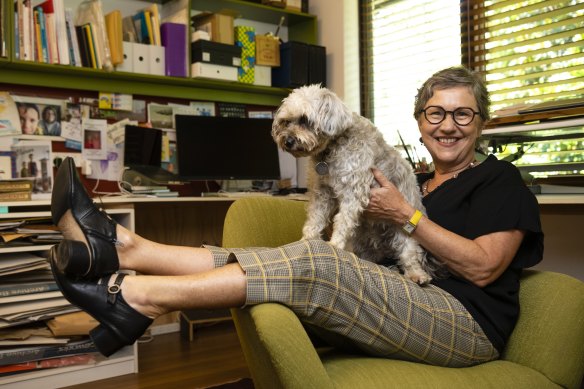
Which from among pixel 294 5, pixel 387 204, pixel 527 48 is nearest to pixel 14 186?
pixel 387 204

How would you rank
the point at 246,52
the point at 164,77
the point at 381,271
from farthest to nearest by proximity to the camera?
1. the point at 246,52
2. the point at 164,77
3. the point at 381,271

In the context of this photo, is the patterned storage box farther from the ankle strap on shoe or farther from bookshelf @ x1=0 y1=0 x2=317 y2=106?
the ankle strap on shoe

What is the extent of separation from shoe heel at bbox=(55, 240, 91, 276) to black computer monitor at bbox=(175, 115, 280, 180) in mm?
1831

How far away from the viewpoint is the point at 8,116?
2.72 metres

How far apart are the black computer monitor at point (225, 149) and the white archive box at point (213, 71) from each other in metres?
0.24

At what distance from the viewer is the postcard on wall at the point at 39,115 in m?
2.79

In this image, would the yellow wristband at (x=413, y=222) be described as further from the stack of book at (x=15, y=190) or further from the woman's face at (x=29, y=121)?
the woman's face at (x=29, y=121)

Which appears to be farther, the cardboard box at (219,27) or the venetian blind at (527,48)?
the cardboard box at (219,27)

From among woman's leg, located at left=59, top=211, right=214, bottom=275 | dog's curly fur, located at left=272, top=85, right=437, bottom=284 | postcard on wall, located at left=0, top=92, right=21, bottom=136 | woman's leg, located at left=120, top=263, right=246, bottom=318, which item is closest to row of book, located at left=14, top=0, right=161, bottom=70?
postcard on wall, located at left=0, top=92, right=21, bottom=136

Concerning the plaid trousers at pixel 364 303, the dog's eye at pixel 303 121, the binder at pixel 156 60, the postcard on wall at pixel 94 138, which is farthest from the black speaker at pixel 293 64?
the plaid trousers at pixel 364 303

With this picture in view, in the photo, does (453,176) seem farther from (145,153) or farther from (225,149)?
(145,153)

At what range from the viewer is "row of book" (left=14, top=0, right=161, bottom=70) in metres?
2.61

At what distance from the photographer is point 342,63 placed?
3633 mm

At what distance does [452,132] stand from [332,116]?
15.1 inches
